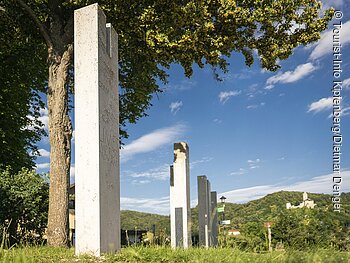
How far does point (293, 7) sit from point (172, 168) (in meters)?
6.09

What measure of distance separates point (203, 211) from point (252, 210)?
40.7 feet

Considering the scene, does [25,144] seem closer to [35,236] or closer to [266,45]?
[35,236]

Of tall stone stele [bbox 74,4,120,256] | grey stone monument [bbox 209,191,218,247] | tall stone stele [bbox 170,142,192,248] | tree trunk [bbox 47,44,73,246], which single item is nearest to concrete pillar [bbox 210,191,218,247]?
grey stone monument [bbox 209,191,218,247]

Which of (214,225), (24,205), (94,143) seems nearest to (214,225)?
(214,225)

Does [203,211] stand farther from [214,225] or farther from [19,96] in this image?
[19,96]

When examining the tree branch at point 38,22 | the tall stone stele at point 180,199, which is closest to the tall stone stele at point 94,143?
the tall stone stele at point 180,199

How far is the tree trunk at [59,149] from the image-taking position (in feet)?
39.1

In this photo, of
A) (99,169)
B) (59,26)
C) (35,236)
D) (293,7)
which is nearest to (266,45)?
(293,7)

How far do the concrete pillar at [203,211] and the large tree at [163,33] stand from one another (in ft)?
12.3

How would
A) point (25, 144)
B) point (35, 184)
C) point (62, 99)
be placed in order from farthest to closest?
point (25, 144) → point (35, 184) → point (62, 99)

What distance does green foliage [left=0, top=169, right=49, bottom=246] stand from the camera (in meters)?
15.0

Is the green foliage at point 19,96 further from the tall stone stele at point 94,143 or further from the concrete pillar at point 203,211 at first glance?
the tall stone stele at point 94,143

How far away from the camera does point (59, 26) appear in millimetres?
13688

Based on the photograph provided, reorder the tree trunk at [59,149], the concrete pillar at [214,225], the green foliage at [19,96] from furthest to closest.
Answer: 1. the green foliage at [19,96]
2. the concrete pillar at [214,225]
3. the tree trunk at [59,149]
